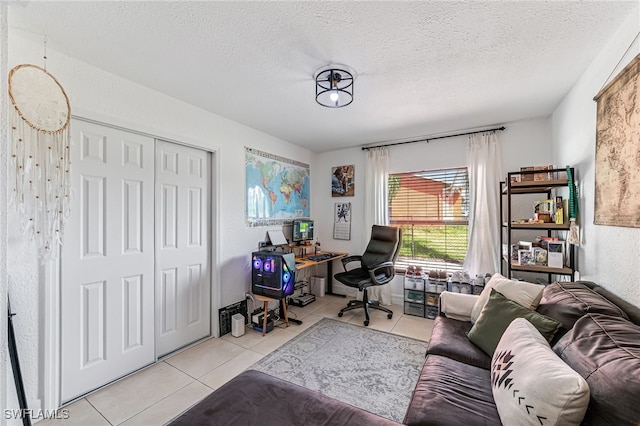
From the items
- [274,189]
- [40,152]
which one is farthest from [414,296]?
[40,152]

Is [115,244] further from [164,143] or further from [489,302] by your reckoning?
[489,302]

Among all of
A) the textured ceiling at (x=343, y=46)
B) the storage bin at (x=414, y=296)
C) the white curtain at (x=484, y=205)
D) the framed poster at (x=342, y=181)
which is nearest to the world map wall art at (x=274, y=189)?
the framed poster at (x=342, y=181)

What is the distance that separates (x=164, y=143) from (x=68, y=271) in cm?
127

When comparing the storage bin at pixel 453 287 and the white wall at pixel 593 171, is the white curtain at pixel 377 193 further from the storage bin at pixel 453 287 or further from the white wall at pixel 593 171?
the white wall at pixel 593 171

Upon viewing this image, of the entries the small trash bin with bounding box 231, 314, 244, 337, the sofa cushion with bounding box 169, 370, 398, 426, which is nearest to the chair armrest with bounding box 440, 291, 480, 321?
the sofa cushion with bounding box 169, 370, 398, 426

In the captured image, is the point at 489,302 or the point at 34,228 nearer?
the point at 34,228

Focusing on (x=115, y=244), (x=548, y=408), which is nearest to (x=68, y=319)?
(x=115, y=244)

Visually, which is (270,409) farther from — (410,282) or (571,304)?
(410,282)

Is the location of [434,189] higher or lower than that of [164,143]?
lower

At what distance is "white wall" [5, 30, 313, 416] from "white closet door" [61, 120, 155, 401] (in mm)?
147

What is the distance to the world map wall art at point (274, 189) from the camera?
3248mm

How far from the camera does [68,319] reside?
6.01 feet

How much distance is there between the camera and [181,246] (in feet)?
8.43

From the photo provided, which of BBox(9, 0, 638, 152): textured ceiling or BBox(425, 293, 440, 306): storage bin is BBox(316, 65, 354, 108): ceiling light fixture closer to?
BBox(9, 0, 638, 152): textured ceiling
